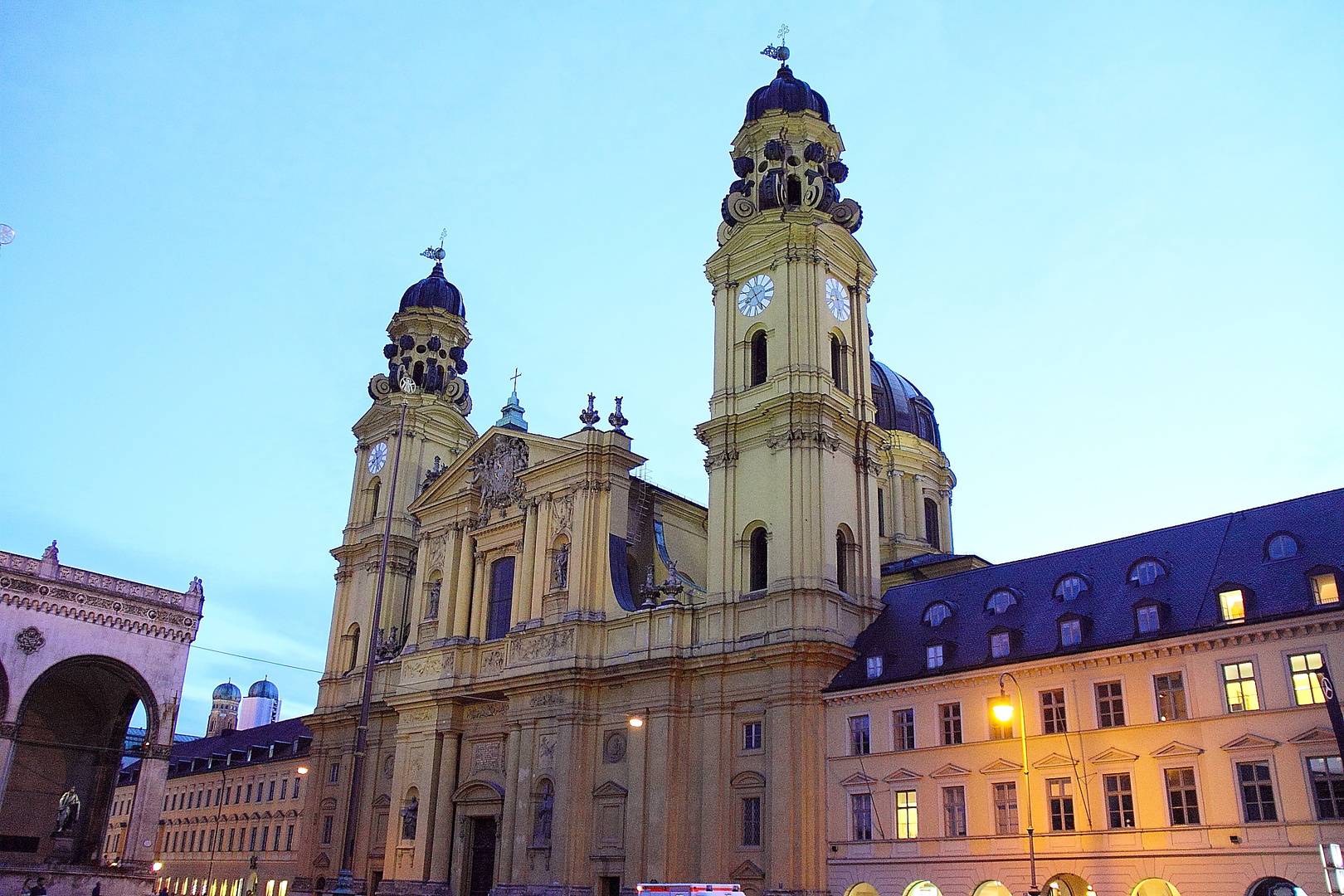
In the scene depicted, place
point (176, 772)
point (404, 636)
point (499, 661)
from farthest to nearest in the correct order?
point (176, 772) → point (404, 636) → point (499, 661)

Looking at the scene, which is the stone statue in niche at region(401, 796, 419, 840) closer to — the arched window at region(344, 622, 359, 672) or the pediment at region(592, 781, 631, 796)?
the pediment at region(592, 781, 631, 796)

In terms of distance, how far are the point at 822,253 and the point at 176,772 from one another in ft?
233

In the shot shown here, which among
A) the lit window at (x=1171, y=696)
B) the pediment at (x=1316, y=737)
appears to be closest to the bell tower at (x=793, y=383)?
the lit window at (x=1171, y=696)

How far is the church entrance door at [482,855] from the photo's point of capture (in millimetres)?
47781

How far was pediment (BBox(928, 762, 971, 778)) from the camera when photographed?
34.8 meters

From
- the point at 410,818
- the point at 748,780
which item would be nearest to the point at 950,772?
the point at 748,780

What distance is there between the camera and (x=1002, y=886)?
33.2 metres

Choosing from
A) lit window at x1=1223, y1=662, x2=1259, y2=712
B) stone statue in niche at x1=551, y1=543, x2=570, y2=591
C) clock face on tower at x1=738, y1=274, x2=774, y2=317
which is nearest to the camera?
lit window at x1=1223, y1=662, x2=1259, y2=712

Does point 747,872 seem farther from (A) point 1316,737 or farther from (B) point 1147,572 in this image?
(A) point 1316,737

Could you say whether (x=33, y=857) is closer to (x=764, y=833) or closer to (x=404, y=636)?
(x=404, y=636)

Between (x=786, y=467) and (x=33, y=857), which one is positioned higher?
(x=786, y=467)

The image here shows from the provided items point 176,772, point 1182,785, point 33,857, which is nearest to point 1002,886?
point 1182,785

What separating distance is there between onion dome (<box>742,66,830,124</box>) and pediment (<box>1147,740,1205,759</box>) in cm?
3108

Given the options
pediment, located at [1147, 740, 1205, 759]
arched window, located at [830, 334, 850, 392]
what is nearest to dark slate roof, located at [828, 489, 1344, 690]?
pediment, located at [1147, 740, 1205, 759]
